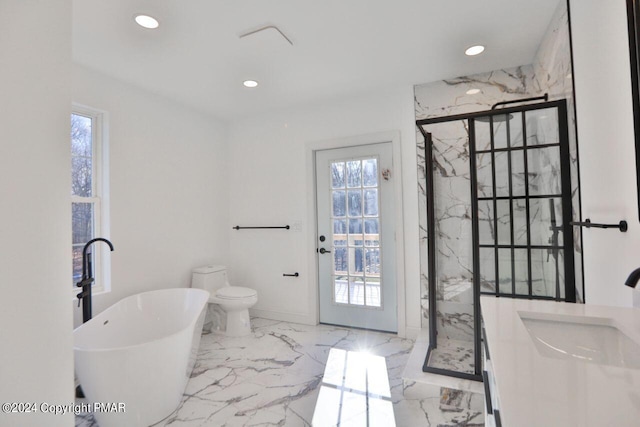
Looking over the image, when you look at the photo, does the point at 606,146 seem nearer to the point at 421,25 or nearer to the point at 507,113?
the point at 507,113

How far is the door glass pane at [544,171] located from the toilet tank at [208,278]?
2955mm

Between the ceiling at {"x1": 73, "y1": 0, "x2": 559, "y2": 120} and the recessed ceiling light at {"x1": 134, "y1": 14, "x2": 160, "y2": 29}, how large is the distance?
4 centimetres

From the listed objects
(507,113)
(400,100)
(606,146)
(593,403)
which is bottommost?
(593,403)

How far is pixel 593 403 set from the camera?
0.57 meters

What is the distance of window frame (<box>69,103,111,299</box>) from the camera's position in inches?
104

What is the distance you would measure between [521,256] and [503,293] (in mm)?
273

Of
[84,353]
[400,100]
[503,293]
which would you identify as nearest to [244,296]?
[84,353]

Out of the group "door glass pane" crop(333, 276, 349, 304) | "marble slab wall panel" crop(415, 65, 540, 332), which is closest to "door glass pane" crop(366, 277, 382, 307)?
"door glass pane" crop(333, 276, 349, 304)

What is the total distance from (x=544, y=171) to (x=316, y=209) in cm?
211

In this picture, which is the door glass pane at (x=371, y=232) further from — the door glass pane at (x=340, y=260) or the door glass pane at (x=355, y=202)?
the door glass pane at (x=340, y=260)

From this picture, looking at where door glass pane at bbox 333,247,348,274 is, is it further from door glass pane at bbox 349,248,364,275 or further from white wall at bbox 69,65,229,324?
white wall at bbox 69,65,229,324

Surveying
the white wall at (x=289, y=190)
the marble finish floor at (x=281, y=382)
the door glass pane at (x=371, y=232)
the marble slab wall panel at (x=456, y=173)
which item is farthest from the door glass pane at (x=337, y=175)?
the marble finish floor at (x=281, y=382)

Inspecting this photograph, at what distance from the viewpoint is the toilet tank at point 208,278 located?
3.29 meters

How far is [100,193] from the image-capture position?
269 centimetres
